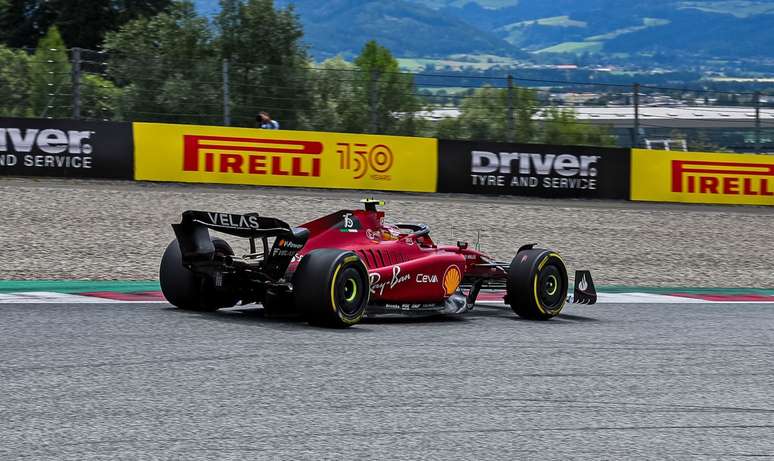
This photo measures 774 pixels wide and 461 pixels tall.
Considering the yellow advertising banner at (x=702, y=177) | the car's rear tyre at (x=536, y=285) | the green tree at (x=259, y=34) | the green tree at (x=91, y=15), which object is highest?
the green tree at (x=91, y=15)

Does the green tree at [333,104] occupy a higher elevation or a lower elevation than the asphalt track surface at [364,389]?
higher

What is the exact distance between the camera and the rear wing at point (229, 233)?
885 centimetres

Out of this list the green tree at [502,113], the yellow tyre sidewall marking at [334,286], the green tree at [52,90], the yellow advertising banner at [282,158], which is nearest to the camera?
the yellow tyre sidewall marking at [334,286]

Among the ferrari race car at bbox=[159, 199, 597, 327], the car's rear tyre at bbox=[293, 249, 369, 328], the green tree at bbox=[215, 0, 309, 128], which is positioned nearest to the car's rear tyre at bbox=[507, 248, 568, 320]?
the ferrari race car at bbox=[159, 199, 597, 327]

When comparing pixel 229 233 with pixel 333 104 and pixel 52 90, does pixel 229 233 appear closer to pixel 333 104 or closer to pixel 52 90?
pixel 52 90

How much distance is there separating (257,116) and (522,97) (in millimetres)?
5287

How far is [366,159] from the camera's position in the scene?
69.4 feet

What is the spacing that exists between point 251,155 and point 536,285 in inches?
443

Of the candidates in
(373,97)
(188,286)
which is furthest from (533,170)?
(188,286)

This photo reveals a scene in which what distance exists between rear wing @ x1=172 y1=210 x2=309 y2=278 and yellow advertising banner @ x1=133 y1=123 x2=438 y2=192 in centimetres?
1141

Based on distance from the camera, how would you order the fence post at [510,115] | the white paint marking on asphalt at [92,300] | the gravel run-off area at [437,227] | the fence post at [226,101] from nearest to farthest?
the white paint marking on asphalt at [92,300]
the gravel run-off area at [437,227]
the fence post at [226,101]
the fence post at [510,115]

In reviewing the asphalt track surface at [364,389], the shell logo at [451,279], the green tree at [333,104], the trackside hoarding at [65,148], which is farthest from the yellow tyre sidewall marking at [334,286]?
the green tree at [333,104]

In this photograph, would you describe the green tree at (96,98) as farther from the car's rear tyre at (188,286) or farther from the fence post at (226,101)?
the car's rear tyre at (188,286)

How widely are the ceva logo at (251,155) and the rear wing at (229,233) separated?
455 inches
